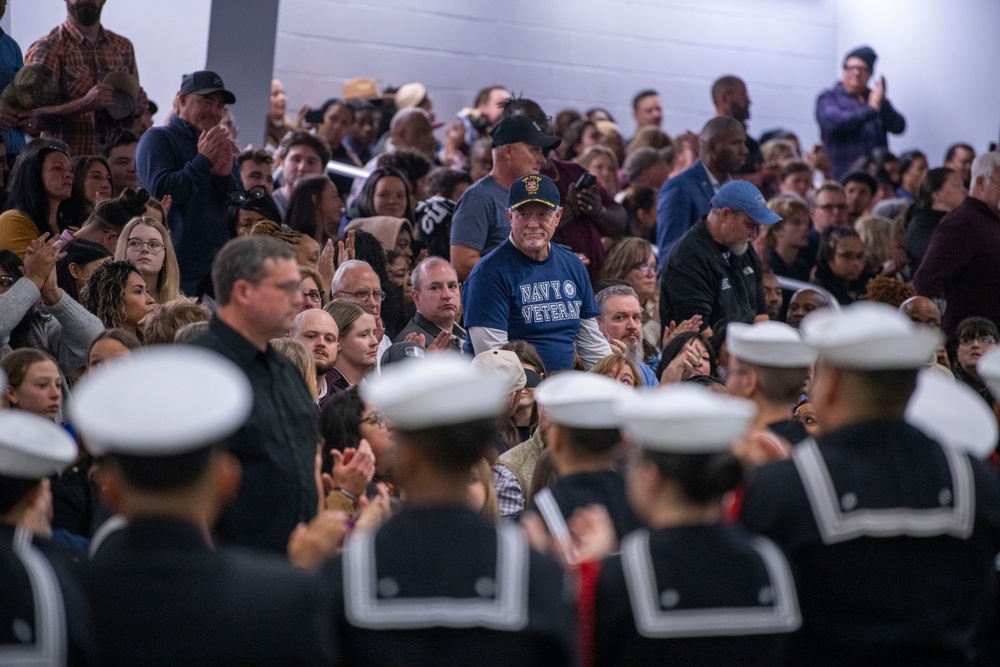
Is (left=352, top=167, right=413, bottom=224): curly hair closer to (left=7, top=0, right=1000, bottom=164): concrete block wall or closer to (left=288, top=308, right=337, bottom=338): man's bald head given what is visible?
(left=288, top=308, right=337, bottom=338): man's bald head

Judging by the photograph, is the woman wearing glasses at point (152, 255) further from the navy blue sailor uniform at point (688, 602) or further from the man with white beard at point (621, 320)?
the navy blue sailor uniform at point (688, 602)

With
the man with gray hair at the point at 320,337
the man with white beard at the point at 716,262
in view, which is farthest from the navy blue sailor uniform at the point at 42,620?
the man with white beard at the point at 716,262

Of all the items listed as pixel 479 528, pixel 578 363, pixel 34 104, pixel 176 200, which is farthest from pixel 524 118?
pixel 479 528

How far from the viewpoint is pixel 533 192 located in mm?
5734

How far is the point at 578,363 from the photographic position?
5.99 metres

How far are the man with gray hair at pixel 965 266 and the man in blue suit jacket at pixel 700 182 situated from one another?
1.15 m

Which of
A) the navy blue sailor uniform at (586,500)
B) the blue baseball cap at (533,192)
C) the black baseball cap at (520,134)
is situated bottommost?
the navy blue sailor uniform at (586,500)

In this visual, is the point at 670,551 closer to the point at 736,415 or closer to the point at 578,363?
the point at 736,415

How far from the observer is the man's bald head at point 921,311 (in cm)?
675

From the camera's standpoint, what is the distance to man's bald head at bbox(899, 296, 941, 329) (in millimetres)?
6750

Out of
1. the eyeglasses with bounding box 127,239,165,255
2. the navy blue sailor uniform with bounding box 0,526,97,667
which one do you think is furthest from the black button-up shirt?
the eyeglasses with bounding box 127,239,165,255

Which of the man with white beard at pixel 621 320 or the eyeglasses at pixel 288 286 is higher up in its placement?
the eyeglasses at pixel 288 286

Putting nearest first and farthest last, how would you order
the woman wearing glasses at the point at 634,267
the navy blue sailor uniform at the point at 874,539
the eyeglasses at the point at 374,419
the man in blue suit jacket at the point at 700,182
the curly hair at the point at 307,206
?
the navy blue sailor uniform at the point at 874,539 < the eyeglasses at the point at 374,419 < the curly hair at the point at 307,206 < the woman wearing glasses at the point at 634,267 < the man in blue suit jacket at the point at 700,182

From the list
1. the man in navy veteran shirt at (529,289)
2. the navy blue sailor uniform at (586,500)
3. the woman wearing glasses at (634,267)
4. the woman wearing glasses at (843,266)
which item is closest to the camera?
the navy blue sailor uniform at (586,500)
